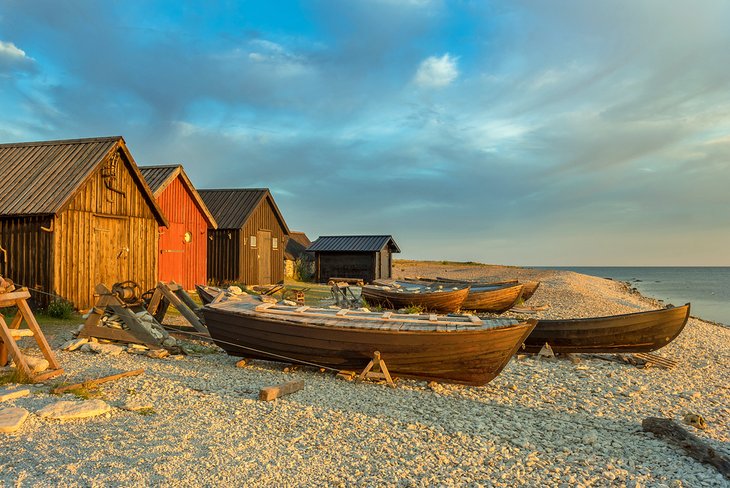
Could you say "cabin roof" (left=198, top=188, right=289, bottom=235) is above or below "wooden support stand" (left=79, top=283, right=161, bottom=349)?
above

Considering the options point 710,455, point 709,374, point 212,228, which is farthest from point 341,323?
point 212,228

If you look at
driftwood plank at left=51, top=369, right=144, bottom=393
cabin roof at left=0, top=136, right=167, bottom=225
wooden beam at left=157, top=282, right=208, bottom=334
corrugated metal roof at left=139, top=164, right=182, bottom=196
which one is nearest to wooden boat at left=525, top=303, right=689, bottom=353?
wooden beam at left=157, top=282, right=208, bottom=334

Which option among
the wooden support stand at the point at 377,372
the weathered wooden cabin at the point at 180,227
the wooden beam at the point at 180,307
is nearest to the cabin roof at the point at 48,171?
the weathered wooden cabin at the point at 180,227

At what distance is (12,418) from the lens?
5.97 meters

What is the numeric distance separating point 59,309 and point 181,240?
29.8 ft

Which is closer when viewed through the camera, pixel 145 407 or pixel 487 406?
pixel 145 407

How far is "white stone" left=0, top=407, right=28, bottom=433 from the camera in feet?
18.9

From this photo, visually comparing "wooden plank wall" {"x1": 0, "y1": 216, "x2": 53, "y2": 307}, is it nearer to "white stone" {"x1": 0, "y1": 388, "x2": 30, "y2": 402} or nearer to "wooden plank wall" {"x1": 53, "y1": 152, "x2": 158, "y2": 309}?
"wooden plank wall" {"x1": 53, "y1": 152, "x2": 158, "y2": 309}

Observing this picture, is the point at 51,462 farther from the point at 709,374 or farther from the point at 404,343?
the point at 709,374

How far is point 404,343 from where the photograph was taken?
341 inches

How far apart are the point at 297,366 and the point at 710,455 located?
6.73m

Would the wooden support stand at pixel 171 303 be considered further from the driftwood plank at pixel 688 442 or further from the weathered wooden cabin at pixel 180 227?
the driftwood plank at pixel 688 442

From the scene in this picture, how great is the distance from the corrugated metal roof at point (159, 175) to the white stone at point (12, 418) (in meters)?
15.7

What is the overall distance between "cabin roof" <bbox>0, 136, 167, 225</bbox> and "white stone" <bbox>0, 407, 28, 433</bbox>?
9.29 m
